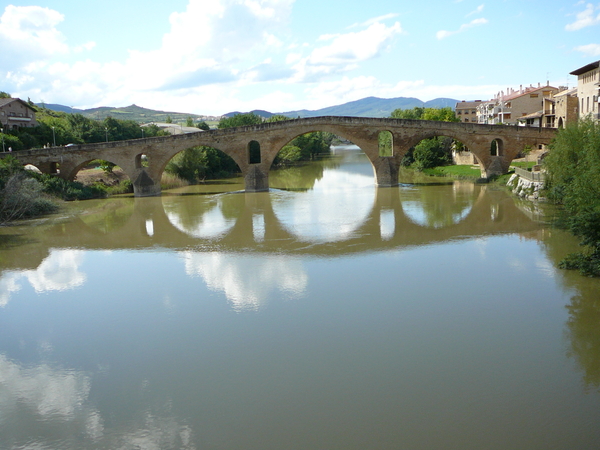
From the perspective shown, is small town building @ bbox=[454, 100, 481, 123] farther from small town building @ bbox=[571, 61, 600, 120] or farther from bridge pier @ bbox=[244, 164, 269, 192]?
bridge pier @ bbox=[244, 164, 269, 192]

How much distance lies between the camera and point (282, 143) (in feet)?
109

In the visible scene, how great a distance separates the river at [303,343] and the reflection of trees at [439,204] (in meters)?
2.90

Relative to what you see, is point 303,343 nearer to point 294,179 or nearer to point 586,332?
point 586,332

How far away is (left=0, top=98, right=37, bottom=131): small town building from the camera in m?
44.1

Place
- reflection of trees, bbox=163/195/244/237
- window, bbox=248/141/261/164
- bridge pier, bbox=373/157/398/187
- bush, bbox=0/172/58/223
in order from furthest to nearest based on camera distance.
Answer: window, bbox=248/141/261/164, bridge pier, bbox=373/157/398/187, bush, bbox=0/172/58/223, reflection of trees, bbox=163/195/244/237

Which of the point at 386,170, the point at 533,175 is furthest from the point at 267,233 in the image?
the point at 386,170

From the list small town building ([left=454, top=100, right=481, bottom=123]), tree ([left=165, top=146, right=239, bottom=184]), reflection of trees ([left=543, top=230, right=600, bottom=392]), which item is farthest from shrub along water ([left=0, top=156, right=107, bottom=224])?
small town building ([left=454, top=100, right=481, bottom=123])

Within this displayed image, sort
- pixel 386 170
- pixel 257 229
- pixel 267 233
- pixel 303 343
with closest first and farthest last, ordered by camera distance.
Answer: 1. pixel 303 343
2. pixel 267 233
3. pixel 257 229
4. pixel 386 170

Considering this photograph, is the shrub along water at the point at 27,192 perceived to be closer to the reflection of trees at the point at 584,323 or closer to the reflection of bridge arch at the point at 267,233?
the reflection of bridge arch at the point at 267,233

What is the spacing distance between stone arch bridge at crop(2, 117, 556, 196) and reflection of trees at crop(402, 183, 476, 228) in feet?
8.89

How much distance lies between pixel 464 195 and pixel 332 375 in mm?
22277

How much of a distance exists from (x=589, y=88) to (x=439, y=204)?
14792 mm

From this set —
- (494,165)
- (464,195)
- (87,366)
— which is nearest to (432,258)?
(87,366)

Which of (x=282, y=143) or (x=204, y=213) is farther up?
(x=282, y=143)
